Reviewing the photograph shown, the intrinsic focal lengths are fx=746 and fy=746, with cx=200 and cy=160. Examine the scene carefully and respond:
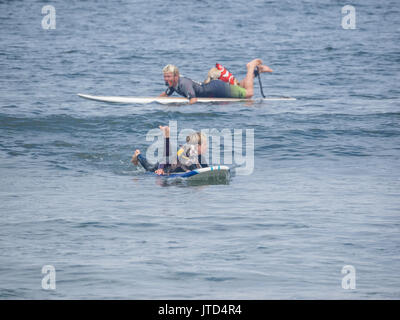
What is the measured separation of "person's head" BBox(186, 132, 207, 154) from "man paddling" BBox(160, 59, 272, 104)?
6.55 m

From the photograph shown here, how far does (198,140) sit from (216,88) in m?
8.06

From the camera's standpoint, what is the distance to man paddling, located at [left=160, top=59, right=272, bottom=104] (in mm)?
20984

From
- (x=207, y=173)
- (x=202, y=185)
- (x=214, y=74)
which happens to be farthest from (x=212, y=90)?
(x=207, y=173)

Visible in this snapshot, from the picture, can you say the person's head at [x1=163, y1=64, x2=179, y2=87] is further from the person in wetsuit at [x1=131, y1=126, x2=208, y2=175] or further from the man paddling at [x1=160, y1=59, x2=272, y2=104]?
the person in wetsuit at [x1=131, y1=126, x2=208, y2=175]

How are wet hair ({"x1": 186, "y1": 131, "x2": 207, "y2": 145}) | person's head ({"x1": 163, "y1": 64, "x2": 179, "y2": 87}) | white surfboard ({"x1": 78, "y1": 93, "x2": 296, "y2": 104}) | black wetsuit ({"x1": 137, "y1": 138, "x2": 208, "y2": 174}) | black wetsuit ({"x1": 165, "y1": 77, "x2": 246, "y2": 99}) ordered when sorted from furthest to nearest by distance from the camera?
white surfboard ({"x1": 78, "y1": 93, "x2": 296, "y2": 104}), black wetsuit ({"x1": 165, "y1": 77, "x2": 246, "y2": 99}), person's head ({"x1": 163, "y1": 64, "x2": 179, "y2": 87}), black wetsuit ({"x1": 137, "y1": 138, "x2": 208, "y2": 174}), wet hair ({"x1": 186, "y1": 131, "x2": 207, "y2": 145})

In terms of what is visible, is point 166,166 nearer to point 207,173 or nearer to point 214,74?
point 207,173

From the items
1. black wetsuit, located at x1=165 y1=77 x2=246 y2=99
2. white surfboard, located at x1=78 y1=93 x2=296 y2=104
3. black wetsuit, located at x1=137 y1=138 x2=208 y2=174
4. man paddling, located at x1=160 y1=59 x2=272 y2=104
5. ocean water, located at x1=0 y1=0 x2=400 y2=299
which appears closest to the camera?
ocean water, located at x1=0 y1=0 x2=400 y2=299

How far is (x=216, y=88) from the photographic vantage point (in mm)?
21969

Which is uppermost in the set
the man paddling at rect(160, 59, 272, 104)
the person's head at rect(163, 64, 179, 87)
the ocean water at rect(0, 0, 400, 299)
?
the person's head at rect(163, 64, 179, 87)

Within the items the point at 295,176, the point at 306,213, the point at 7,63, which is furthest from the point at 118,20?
the point at 306,213

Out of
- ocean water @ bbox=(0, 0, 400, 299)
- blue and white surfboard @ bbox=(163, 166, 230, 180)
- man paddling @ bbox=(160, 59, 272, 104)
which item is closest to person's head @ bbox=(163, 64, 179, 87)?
man paddling @ bbox=(160, 59, 272, 104)

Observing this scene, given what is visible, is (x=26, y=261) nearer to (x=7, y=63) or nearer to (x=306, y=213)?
(x=306, y=213)

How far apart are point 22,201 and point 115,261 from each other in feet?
12.4
